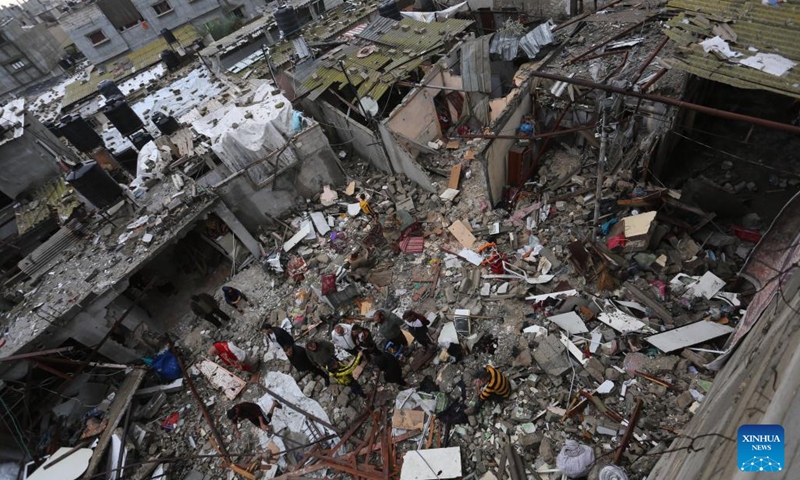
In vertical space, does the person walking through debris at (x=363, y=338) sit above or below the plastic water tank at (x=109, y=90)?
below

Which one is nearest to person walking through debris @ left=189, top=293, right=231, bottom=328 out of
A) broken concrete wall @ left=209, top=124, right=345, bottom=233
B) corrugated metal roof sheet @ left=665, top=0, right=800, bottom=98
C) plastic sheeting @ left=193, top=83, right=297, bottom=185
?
broken concrete wall @ left=209, top=124, right=345, bottom=233

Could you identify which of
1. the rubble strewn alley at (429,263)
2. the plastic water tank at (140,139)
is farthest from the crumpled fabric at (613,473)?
the plastic water tank at (140,139)

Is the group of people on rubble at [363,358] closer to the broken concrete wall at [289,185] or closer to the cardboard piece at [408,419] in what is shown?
the cardboard piece at [408,419]

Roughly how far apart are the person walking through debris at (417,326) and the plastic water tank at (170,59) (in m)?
22.3

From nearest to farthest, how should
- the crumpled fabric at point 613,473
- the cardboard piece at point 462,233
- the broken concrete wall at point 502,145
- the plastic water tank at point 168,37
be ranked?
1. the crumpled fabric at point 613,473
2. the broken concrete wall at point 502,145
3. the cardboard piece at point 462,233
4. the plastic water tank at point 168,37

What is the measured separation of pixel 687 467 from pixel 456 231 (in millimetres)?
7991

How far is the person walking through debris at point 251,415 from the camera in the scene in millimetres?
7887

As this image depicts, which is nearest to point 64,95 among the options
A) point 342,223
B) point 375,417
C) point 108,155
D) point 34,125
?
point 34,125

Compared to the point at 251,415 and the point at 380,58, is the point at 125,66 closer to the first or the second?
the point at 380,58

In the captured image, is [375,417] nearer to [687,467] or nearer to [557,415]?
[557,415]

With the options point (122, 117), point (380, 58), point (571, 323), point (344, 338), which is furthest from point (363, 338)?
point (122, 117)

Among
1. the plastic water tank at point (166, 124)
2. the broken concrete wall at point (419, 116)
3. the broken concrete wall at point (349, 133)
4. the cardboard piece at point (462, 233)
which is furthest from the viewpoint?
the broken concrete wall at point (349, 133)

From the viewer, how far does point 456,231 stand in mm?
11281

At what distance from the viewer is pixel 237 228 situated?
12328mm
